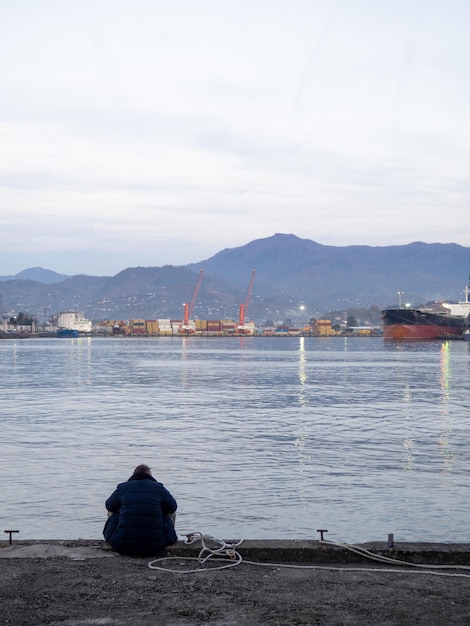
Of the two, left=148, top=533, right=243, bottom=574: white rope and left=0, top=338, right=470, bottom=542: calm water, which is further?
left=0, top=338, right=470, bottom=542: calm water

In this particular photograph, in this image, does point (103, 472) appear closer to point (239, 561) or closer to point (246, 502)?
point (246, 502)

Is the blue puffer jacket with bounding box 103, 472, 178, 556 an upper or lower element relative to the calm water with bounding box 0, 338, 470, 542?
upper

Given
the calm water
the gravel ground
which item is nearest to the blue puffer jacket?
the gravel ground

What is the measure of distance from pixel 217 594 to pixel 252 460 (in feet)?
51.4

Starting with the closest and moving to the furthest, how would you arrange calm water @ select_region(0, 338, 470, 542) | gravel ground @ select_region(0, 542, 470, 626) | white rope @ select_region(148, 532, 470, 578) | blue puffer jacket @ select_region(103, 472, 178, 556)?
gravel ground @ select_region(0, 542, 470, 626), white rope @ select_region(148, 532, 470, 578), blue puffer jacket @ select_region(103, 472, 178, 556), calm water @ select_region(0, 338, 470, 542)

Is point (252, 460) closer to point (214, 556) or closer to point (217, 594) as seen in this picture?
point (214, 556)

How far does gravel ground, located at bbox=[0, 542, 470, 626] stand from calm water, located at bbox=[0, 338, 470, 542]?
551 cm

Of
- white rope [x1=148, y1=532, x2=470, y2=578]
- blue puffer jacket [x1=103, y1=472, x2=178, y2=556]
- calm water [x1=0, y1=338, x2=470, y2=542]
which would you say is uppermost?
blue puffer jacket [x1=103, y1=472, x2=178, y2=556]

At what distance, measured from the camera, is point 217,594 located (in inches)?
355

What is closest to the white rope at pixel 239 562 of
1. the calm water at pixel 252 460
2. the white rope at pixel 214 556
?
the white rope at pixel 214 556

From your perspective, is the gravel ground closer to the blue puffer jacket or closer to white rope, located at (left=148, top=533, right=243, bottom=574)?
white rope, located at (left=148, top=533, right=243, bottom=574)

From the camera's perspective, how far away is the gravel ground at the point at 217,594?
8266 mm

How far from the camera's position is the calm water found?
1681 centimetres

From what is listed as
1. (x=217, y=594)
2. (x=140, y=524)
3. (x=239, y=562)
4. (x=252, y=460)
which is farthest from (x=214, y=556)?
(x=252, y=460)
